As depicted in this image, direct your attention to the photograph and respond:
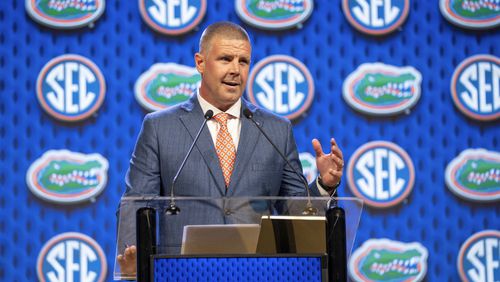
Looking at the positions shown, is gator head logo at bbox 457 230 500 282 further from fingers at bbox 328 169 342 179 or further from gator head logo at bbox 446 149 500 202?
fingers at bbox 328 169 342 179

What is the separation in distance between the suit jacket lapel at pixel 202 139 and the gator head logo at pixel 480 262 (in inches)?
68.4

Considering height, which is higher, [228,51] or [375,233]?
[228,51]

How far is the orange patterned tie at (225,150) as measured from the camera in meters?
3.07

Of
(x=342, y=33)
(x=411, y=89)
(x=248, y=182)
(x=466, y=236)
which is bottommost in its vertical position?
(x=466, y=236)

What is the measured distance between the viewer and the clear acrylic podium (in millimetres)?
2135

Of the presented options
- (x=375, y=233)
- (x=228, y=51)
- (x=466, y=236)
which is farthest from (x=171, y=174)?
(x=466, y=236)

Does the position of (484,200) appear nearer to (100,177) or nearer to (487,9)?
(487,9)

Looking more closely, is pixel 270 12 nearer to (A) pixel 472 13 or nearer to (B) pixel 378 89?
(B) pixel 378 89

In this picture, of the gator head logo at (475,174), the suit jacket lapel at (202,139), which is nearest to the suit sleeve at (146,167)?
the suit jacket lapel at (202,139)

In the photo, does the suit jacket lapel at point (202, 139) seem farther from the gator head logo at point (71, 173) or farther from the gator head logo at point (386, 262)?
the gator head logo at point (386, 262)

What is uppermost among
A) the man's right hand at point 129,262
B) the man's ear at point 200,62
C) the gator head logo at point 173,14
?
the gator head logo at point 173,14

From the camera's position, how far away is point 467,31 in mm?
4312

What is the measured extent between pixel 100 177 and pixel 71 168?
0.14 metres

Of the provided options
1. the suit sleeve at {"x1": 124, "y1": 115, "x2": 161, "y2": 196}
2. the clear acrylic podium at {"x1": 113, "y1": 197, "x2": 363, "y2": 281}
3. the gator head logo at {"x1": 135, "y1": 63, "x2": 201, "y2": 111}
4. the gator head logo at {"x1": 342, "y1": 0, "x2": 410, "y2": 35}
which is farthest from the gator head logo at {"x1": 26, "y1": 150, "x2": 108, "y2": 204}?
the clear acrylic podium at {"x1": 113, "y1": 197, "x2": 363, "y2": 281}
